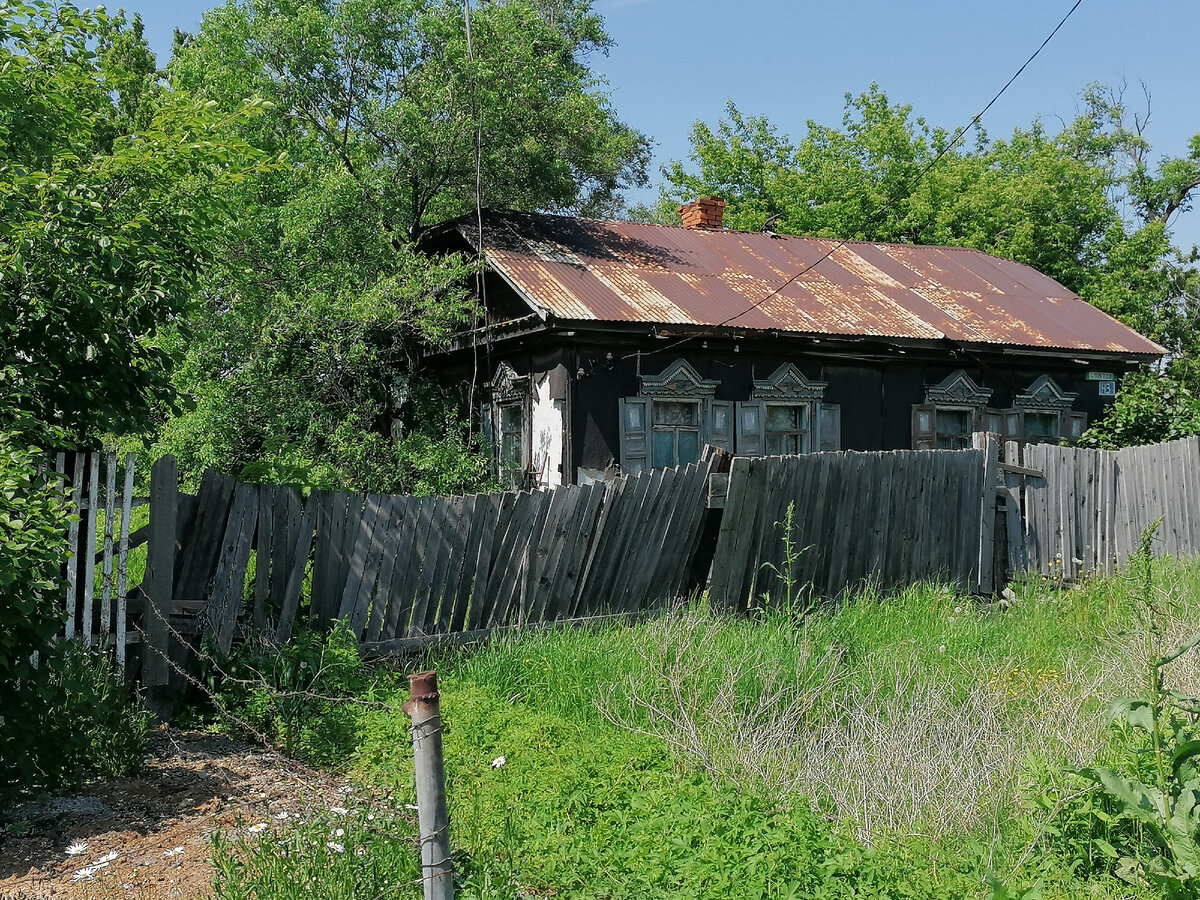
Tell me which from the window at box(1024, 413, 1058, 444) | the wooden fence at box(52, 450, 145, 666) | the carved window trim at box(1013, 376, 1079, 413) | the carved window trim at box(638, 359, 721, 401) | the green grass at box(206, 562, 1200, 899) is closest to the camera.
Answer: the green grass at box(206, 562, 1200, 899)

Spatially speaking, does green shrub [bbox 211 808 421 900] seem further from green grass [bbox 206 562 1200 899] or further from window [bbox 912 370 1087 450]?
window [bbox 912 370 1087 450]

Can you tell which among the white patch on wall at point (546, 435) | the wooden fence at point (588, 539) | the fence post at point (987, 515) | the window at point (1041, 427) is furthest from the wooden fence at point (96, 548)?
the window at point (1041, 427)

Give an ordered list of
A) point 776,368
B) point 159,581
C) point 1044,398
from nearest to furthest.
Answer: point 159,581 → point 776,368 → point 1044,398

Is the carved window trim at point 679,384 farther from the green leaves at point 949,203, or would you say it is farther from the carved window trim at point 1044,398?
the green leaves at point 949,203

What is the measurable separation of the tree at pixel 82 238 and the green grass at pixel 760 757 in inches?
91.0

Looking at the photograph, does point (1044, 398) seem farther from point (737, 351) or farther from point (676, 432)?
point (676, 432)

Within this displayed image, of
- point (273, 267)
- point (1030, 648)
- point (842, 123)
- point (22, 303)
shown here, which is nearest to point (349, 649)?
point (22, 303)

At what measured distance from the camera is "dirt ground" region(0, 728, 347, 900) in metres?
4.00

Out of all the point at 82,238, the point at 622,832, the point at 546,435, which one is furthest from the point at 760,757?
the point at 546,435

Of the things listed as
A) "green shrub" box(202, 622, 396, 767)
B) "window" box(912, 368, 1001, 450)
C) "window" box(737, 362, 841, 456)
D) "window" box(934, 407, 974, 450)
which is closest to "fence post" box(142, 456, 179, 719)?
"green shrub" box(202, 622, 396, 767)

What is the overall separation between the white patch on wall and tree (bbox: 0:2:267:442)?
20.7ft

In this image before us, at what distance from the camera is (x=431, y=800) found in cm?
348

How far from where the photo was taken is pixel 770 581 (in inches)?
344

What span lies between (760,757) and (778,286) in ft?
36.8
